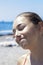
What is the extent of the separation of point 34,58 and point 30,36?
0.11m

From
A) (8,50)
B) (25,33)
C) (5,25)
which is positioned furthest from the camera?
(5,25)

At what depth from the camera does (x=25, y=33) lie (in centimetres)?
65

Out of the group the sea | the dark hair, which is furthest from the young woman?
the sea

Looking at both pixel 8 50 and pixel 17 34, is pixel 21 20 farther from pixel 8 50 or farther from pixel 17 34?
pixel 8 50

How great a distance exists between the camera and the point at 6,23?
21.7 ft

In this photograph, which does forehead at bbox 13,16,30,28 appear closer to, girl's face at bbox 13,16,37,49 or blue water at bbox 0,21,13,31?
girl's face at bbox 13,16,37,49

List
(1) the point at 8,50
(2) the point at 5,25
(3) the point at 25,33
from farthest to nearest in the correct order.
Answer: (2) the point at 5,25, (1) the point at 8,50, (3) the point at 25,33

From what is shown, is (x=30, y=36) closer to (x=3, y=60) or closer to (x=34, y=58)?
(x=34, y=58)

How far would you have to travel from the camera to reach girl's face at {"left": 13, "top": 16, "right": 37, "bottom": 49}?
0.65 meters

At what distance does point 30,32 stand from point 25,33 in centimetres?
2

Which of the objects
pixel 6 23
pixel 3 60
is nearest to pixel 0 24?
pixel 6 23

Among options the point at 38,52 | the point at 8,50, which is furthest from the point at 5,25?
the point at 38,52

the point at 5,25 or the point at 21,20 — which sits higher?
the point at 21,20

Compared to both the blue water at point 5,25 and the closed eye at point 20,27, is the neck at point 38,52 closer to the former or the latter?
the closed eye at point 20,27
